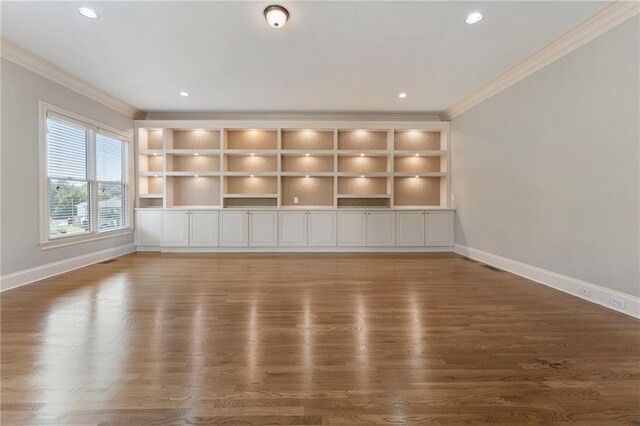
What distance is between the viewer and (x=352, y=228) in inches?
226

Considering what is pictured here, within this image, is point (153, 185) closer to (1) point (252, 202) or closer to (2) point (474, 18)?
(1) point (252, 202)

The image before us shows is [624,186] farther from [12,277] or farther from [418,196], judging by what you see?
[12,277]

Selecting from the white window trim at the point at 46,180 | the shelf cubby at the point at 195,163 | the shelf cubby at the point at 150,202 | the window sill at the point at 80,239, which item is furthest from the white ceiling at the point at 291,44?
the window sill at the point at 80,239

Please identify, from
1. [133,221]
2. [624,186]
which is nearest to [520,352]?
[624,186]

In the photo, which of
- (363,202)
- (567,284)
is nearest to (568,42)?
(567,284)

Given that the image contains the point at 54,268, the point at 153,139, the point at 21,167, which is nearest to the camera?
the point at 21,167

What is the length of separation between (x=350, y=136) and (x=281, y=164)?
5.44 feet

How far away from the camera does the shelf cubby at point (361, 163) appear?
605cm

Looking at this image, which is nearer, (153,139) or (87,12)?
(87,12)

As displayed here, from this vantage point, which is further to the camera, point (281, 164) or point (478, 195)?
point (281, 164)

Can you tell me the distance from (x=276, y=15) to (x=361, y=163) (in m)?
3.83

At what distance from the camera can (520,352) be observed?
73.6 inches

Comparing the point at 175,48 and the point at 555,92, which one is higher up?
the point at 175,48

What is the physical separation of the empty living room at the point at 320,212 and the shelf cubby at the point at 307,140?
0.10 feet
